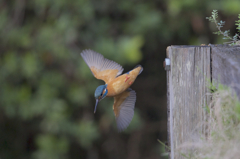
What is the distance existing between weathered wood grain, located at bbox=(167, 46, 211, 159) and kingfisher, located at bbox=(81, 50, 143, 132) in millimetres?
1160

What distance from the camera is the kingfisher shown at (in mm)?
2674

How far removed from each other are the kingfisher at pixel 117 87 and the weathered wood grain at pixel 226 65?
1.30 meters

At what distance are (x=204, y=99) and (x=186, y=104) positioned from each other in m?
0.09

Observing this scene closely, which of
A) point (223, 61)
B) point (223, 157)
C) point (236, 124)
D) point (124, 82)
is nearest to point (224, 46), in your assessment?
point (223, 61)

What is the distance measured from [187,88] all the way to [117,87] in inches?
47.3

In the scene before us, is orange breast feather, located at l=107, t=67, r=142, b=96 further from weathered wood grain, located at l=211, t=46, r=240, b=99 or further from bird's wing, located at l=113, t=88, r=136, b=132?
weathered wood grain, located at l=211, t=46, r=240, b=99

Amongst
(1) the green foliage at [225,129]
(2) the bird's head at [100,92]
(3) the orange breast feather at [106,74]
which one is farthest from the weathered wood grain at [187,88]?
(3) the orange breast feather at [106,74]

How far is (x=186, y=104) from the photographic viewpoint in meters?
1.53

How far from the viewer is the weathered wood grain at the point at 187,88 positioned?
4.94ft

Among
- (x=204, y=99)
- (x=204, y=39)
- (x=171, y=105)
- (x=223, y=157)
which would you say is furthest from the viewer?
(x=204, y=39)

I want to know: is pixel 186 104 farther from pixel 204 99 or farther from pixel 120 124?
pixel 120 124

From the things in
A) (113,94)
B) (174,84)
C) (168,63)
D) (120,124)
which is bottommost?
(120,124)

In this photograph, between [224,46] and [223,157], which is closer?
[223,157]

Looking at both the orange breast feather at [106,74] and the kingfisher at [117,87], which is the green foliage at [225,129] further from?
the orange breast feather at [106,74]
